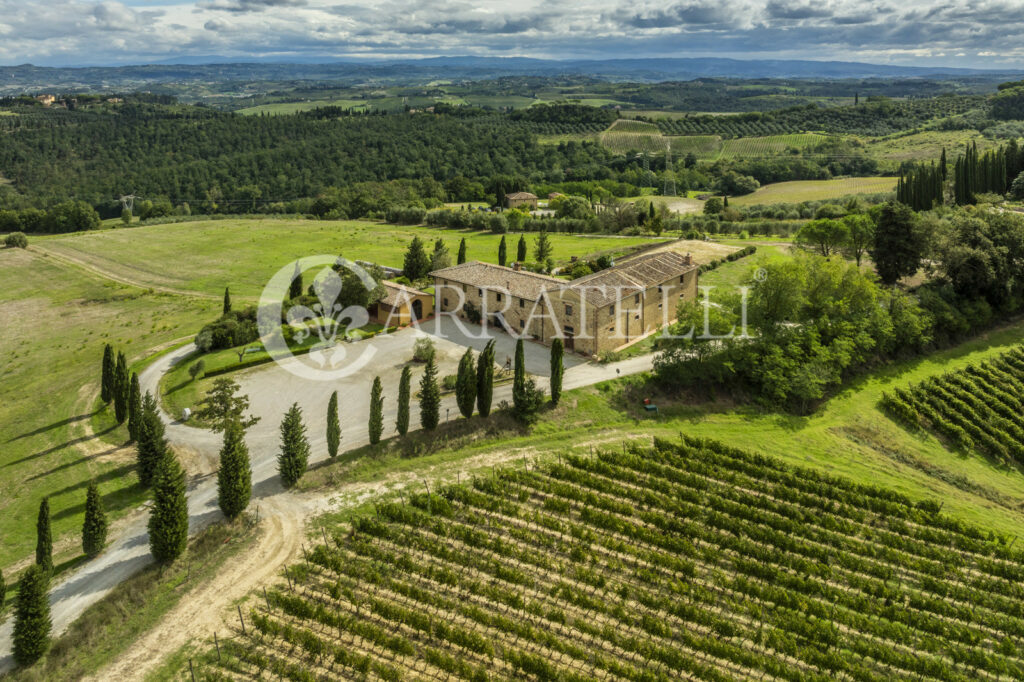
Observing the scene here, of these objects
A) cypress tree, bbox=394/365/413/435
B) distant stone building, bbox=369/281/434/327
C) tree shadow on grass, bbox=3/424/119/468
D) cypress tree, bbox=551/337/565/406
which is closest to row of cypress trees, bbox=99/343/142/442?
tree shadow on grass, bbox=3/424/119/468

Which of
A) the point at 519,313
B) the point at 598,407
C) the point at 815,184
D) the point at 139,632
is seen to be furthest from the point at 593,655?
the point at 815,184

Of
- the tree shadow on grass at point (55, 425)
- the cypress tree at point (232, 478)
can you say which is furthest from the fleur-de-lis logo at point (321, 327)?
the cypress tree at point (232, 478)

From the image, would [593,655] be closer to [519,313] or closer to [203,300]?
[519,313]

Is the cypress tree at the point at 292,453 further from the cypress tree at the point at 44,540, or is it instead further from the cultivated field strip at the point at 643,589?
the cypress tree at the point at 44,540

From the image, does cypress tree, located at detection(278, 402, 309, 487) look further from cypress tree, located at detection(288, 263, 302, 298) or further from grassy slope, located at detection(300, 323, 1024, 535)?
cypress tree, located at detection(288, 263, 302, 298)

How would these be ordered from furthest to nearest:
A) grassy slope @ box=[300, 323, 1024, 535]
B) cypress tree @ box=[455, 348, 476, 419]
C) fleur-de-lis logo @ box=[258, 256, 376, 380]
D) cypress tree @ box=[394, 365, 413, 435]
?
fleur-de-lis logo @ box=[258, 256, 376, 380]
cypress tree @ box=[455, 348, 476, 419]
cypress tree @ box=[394, 365, 413, 435]
grassy slope @ box=[300, 323, 1024, 535]

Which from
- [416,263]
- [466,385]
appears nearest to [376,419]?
[466,385]
